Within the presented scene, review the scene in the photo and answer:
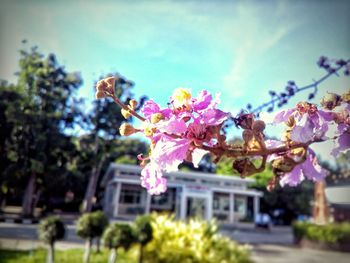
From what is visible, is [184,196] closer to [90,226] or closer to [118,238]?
[90,226]

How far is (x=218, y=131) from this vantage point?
372 millimetres

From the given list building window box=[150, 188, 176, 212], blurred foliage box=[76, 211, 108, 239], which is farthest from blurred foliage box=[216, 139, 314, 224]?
blurred foliage box=[76, 211, 108, 239]

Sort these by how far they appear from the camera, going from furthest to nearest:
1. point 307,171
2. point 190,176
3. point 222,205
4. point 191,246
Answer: point 222,205
point 190,176
point 191,246
point 307,171

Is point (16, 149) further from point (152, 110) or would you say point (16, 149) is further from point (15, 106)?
point (152, 110)

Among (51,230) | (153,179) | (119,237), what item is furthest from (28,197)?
(153,179)

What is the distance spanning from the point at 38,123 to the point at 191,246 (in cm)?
1107

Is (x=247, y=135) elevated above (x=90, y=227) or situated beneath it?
elevated above

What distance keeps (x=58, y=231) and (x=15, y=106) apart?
982 centimetres

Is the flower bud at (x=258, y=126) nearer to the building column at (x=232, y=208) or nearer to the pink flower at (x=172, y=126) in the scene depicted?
the pink flower at (x=172, y=126)

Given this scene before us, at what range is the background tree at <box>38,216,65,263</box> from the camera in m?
4.38

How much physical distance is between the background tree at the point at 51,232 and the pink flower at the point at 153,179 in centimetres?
435

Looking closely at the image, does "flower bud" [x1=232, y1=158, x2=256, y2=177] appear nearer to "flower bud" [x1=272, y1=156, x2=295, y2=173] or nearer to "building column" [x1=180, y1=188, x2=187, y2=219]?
"flower bud" [x1=272, y1=156, x2=295, y2=173]

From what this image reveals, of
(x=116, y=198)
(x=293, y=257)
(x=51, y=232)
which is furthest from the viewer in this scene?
(x=116, y=198)

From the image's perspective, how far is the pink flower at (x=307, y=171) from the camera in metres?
0.47
